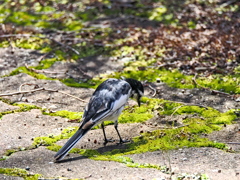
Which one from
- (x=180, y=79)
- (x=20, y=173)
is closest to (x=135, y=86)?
(x=180, y=79)

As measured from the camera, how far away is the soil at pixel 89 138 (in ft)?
16.8

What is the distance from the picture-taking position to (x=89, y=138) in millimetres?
6484

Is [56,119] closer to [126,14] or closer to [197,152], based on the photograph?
[197,152]

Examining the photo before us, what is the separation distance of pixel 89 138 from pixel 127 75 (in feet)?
8.68

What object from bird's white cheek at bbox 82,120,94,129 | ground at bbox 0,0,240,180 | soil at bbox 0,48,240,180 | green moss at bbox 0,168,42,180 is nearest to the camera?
green moss at bbox 0,168,42,180

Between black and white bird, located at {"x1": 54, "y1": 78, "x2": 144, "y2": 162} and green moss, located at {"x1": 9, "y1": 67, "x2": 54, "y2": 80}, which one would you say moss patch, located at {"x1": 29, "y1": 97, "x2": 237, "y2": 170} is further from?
green moss, located at {"x1": 9, "y1": 67, "x2": 54, "y2": 80}

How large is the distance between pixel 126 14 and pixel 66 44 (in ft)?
8.72

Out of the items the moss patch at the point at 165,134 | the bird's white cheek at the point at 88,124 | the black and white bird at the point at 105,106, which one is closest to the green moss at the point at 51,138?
the moss patch at the point at 165,134

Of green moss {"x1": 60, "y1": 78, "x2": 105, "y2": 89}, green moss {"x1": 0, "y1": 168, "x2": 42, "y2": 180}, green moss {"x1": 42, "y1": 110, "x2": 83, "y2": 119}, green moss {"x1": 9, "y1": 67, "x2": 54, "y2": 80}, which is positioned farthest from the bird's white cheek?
green moss {"x1": 9, "y1": 67, "x2": 54, "y2": 80}

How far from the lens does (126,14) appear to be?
1235cm

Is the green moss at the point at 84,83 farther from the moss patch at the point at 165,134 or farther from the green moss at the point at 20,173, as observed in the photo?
the green moss at the point at 20,173

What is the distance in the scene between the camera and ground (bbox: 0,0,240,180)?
5434mm

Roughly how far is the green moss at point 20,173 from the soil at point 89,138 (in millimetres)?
92

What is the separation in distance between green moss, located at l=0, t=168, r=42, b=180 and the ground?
0.04ft
